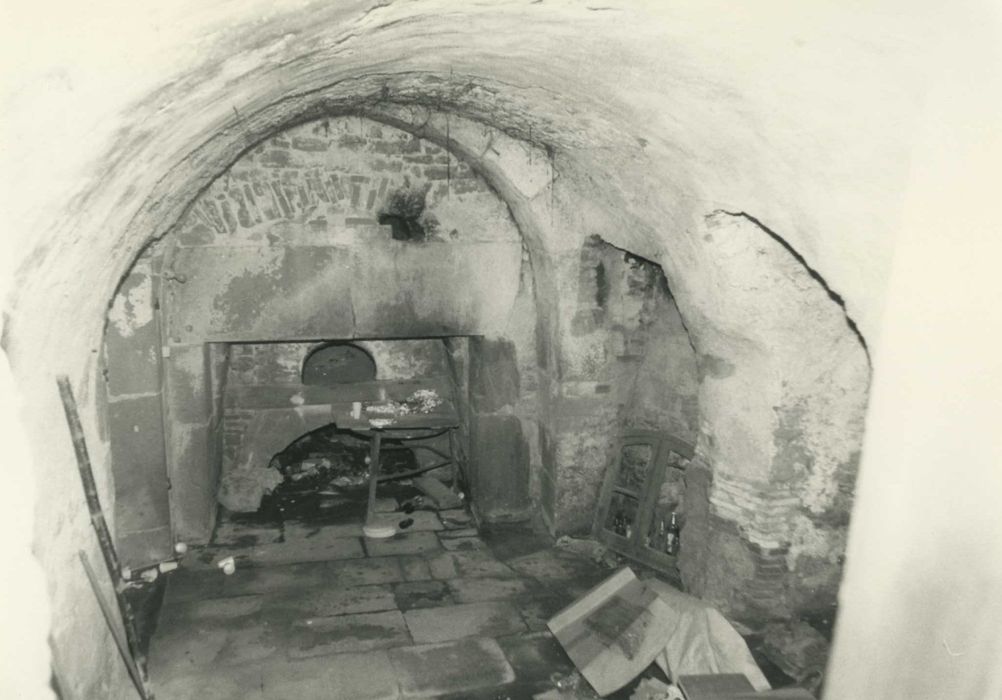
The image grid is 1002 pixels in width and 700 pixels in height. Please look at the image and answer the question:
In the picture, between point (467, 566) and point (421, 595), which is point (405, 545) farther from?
point (421, 595)

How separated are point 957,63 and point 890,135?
0.70 m

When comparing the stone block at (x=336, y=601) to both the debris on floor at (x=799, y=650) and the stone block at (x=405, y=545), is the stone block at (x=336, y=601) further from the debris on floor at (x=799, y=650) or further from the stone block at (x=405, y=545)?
the debris on floor at (x=799, y=650)

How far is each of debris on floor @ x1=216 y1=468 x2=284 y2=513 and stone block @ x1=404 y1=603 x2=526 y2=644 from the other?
95.6 inches

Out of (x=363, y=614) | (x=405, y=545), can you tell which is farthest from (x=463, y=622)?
(x=405, y=545)

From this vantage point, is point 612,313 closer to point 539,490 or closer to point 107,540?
point 539,490

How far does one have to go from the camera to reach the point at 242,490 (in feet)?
22.0

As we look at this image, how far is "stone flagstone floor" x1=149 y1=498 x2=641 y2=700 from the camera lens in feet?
13.6

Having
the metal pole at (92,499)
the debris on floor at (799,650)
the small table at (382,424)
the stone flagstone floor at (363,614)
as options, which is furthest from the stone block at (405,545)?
the debris on floor at (799,650)

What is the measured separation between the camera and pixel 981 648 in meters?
1.59

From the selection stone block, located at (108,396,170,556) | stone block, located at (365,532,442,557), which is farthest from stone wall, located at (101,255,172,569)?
stone block, located at (365,532,442,557)

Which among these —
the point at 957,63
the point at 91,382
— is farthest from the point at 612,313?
the point at 957,63

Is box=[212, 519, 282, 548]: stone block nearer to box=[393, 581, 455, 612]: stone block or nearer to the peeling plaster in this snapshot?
box=[393, 581, 455, 612]: stone block

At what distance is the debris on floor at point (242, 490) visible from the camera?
667cm

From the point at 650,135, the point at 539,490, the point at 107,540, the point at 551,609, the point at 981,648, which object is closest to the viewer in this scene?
the point at 981,648
